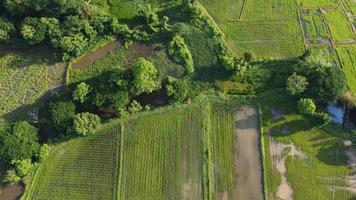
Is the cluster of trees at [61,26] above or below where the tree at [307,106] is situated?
above

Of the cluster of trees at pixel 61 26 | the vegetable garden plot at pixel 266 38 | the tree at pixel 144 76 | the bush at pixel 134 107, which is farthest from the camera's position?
the vegetable garden plot at pixel 266 38

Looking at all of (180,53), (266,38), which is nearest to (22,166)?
(180,53)

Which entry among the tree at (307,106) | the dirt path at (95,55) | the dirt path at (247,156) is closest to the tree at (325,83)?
the tree at (307,106)

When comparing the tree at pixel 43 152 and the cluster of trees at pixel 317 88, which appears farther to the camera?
the cluster of trees at pixel 317 88

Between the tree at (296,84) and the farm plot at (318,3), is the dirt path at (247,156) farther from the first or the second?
the farm plot at (318,3)

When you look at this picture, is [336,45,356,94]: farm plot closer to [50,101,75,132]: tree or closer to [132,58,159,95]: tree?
[132,58,159,95]: tree

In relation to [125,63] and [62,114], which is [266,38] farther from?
[62,114]

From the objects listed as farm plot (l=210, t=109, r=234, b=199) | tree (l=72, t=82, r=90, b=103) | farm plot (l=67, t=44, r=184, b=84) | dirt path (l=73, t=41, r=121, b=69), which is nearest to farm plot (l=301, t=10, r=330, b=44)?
farm plot (l=210, t=109, r=234, b=199)
